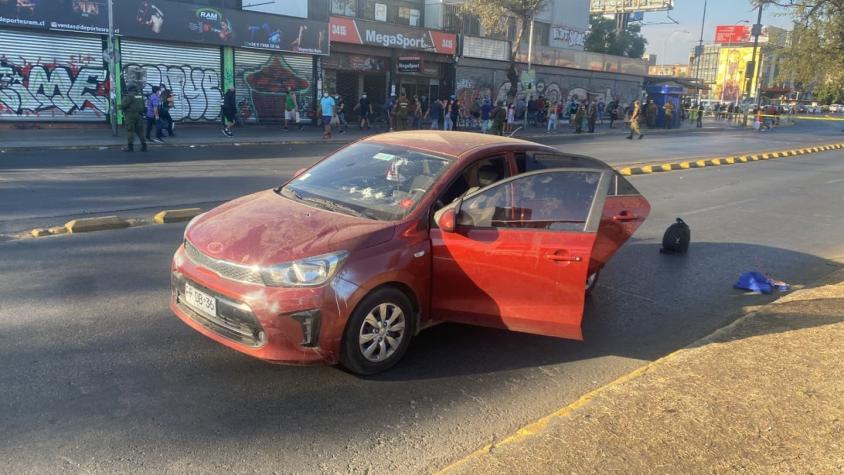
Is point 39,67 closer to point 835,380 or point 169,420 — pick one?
point 169,420

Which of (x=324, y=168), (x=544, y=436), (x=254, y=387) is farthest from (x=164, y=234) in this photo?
(x=544, y=436)

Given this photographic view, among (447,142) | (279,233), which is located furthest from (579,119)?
(279,233)

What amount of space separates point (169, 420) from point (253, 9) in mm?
25084

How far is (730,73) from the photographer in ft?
315

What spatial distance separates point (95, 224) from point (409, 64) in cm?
2299

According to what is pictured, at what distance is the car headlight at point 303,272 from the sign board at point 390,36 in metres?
25.8

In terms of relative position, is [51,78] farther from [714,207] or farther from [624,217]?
[624,217]

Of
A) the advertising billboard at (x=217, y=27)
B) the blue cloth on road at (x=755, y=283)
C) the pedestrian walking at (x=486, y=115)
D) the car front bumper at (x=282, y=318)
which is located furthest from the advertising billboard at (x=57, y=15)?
the blue cloth on road at (x=755, y=283)

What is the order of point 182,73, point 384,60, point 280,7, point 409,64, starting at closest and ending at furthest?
point 182,73, point 280,7, point 409,64, point 384,60

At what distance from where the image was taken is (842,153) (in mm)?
26203

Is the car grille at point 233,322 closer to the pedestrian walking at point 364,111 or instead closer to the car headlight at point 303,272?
the car headlight at point 303,272

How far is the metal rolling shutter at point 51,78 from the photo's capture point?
2002cm

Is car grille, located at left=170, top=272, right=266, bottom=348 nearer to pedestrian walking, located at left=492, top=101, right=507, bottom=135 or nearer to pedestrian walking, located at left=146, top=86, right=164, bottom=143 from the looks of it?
pedestrian walking, located at left=146, top=86, right=164, bottom=143

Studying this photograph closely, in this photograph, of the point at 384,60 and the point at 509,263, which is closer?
the point at 509,263
